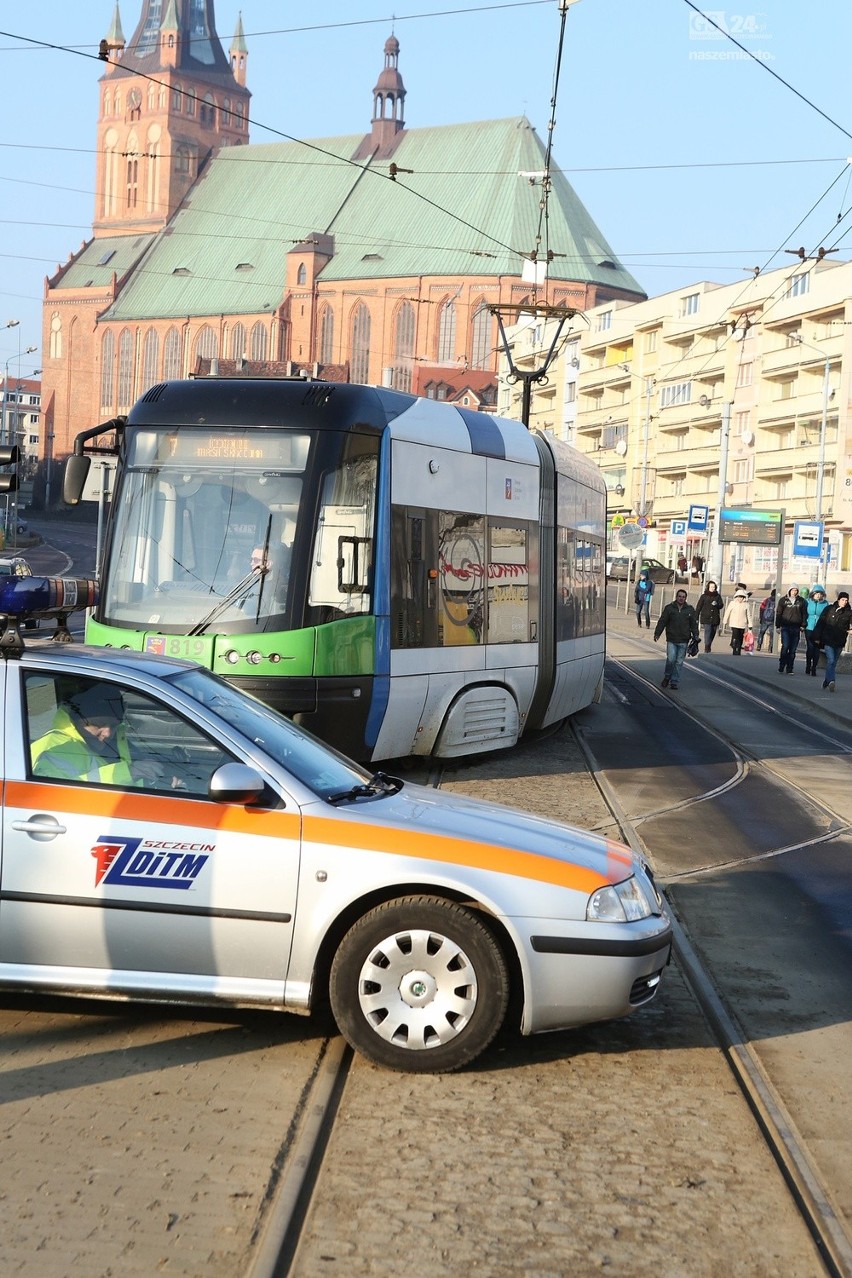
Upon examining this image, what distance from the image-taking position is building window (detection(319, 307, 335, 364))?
117 meters

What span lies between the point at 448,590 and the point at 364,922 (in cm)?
797

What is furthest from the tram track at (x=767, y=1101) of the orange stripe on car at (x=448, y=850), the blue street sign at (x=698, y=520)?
the blue street sign at (x=698, y=520)

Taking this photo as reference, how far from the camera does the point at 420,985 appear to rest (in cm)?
556

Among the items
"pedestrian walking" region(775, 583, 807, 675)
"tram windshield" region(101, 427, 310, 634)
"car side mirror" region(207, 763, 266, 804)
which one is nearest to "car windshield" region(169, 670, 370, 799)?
"car side mirror" region(207, 763, 266, 804)

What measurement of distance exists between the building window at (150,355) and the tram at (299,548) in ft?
373

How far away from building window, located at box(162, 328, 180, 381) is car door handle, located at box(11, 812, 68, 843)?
390ft

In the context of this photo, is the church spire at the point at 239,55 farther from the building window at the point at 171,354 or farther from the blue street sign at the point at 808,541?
the blue street sign at the point at 808,541

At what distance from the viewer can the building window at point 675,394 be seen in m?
84.5

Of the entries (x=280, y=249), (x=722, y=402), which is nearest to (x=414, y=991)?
(x=722, y=402)

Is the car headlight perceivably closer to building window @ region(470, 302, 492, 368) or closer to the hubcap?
the hubcap

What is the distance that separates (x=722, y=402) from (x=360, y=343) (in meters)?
44.9

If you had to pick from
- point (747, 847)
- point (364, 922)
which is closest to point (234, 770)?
point (364, 922)

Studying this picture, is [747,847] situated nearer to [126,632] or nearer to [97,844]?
[126,632]

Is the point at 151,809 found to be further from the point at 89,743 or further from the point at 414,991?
the point at 414,991
